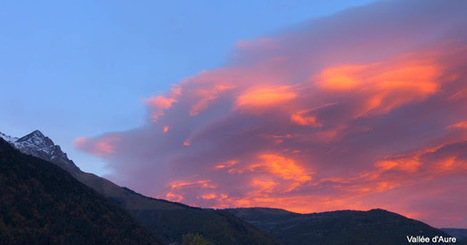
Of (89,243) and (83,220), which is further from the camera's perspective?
(83,220)

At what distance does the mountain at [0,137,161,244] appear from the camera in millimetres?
93500

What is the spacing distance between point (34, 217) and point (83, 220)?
1821cm

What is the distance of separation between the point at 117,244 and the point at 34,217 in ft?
84.6

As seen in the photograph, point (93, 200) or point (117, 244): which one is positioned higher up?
point (93, 200)

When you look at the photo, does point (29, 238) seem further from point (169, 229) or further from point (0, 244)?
point (169, 229)

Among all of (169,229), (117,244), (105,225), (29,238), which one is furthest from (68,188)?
(169,229)

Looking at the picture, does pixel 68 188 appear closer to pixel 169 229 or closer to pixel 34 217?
pixel 34 217

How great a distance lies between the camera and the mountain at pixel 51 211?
93.5 meters

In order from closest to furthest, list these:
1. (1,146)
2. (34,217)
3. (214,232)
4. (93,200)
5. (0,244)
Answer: (0,244) < (34,217) < (1,146) < (93,200) < (214,232)

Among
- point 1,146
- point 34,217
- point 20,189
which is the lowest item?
point 34,217

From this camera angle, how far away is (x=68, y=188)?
138750 mm

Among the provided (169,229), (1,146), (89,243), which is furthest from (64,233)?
(169,229)

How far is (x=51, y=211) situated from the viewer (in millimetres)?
109500

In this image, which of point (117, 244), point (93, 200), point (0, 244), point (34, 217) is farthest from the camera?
point (93, 200)
